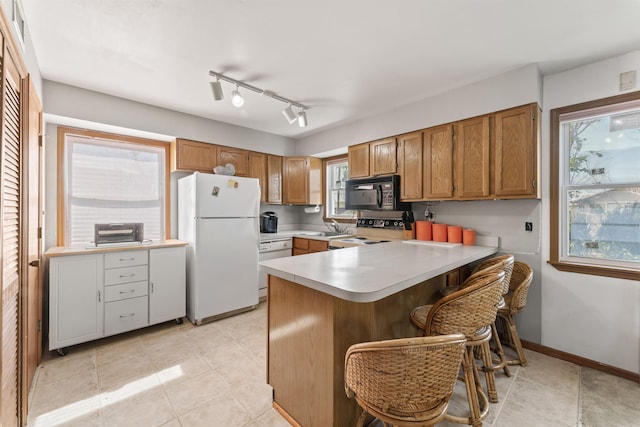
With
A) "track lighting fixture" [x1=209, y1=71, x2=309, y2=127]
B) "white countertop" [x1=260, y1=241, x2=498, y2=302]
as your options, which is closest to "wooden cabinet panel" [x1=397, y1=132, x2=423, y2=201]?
"white countertop" [x1=260, y1=241, x2=498, y2=302]

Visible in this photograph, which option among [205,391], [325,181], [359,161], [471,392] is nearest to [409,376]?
[471,392]

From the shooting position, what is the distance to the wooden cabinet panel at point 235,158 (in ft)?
12.8

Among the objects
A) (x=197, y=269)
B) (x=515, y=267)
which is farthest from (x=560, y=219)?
(x=197, y=269)

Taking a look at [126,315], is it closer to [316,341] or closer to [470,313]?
[316,341]

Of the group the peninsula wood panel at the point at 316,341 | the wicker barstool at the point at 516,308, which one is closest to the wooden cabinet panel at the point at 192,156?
the peninsula wood panel at the point at 316,341

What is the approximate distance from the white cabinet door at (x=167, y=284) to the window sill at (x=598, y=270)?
3742mm

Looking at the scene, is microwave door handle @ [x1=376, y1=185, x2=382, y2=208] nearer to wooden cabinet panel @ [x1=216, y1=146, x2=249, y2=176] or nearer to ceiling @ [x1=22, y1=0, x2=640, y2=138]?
ceiling @ [x1=22, y1=0, x2=640, y2=138]

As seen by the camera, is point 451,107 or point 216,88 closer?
point 216,88

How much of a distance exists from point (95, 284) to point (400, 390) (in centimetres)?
292

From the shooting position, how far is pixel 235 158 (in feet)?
13.3

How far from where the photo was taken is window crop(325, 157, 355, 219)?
15.2 feet

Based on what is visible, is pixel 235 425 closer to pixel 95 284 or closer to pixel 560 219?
pixel 95 284

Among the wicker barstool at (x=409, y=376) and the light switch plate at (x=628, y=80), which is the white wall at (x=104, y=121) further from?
the light switch plate at (x=628, y=80)

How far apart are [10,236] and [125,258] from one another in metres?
1.40
